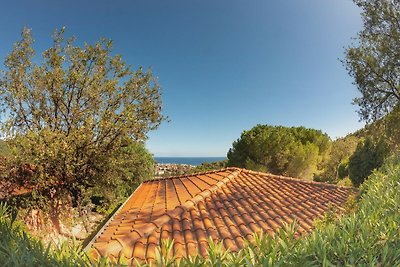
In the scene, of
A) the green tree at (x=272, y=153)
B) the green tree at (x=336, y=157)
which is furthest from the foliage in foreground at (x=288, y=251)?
the green tree at (x=336, y=157)

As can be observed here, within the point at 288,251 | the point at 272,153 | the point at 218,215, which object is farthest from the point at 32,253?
the point at 272,153

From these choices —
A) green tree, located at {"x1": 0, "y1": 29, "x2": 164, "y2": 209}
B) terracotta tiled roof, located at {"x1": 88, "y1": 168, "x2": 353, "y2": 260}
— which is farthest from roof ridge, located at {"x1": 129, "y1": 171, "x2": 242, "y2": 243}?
green tree, located at {"x1": 0, "y1": 29, "x2": 164, "y2": 209}

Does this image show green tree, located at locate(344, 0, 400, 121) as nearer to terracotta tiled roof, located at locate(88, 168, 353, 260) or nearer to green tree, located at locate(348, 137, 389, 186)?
green tree, located at locate(348, 137, 389, 186)

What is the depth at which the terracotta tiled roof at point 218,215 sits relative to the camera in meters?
6.07

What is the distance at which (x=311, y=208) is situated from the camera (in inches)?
373

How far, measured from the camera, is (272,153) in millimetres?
31500

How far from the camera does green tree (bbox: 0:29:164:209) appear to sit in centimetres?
1276

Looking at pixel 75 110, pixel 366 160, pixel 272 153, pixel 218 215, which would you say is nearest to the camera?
pixel 218 215

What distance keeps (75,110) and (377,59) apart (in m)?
19.2

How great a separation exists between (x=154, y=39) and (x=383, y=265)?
23.2 metres

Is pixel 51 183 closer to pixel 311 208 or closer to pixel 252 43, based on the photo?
pixel 311 208

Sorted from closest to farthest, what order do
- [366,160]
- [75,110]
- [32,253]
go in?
1. [32,253]
2. [75,110]
3. [366,160]

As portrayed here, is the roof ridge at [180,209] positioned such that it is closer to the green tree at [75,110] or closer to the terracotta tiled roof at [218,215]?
the terracotta tiled roof at [218,215]

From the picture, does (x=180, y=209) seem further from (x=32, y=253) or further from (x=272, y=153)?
(x=272, y=153)
